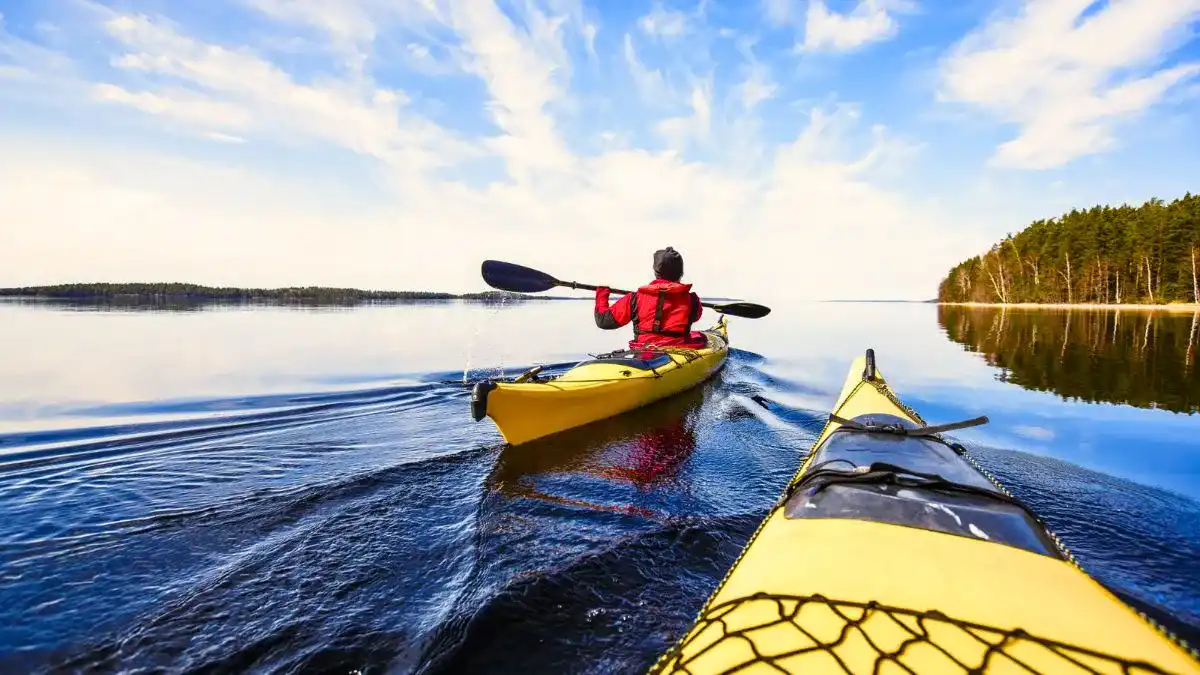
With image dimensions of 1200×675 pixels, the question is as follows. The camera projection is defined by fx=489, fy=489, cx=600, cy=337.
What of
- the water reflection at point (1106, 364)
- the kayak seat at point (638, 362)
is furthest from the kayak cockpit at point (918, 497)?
the water reflection at point (1106, 364)

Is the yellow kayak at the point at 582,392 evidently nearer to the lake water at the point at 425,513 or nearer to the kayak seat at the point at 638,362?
the kayak seat at the point at 638,362

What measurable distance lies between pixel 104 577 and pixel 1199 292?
64879mm

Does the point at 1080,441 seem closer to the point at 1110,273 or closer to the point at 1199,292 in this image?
the point at 1199,292

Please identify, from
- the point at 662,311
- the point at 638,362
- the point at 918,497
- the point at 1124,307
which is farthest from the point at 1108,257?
the point at 918,497

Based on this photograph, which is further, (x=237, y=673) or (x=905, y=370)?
(x=905, y=370)

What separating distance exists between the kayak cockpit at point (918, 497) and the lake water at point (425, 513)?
1002 mm

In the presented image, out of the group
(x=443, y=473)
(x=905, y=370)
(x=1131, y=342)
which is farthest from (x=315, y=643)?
(x=1131, y=342)

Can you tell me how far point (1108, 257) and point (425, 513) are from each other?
2530 inches

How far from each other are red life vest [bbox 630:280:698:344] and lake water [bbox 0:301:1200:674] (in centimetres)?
134

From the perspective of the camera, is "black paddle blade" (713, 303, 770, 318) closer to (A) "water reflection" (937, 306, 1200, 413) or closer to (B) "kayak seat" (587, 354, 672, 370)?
(B) "kayak seat" (587, 354, 672, 370)

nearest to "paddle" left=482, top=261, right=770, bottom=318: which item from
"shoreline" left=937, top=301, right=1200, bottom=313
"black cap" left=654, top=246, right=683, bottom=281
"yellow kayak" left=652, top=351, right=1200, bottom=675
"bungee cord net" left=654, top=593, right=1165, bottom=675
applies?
"black cap" left=654, top=246, right=683, bottom=281

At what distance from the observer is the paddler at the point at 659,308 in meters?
8.41

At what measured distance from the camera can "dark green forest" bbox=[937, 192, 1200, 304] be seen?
1596 inches

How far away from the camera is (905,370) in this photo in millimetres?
12609
